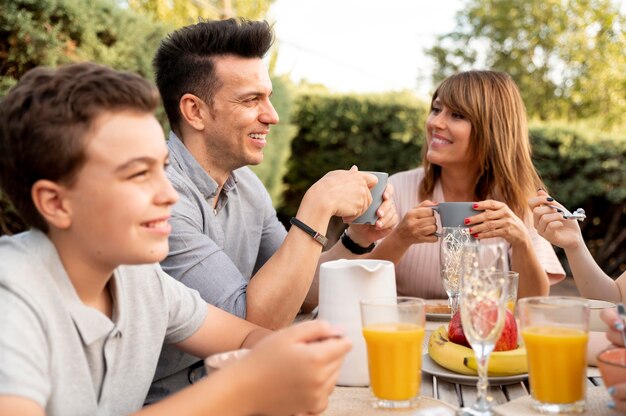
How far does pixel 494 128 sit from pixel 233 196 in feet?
4.74

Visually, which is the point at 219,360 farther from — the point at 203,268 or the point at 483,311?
the point at 203,268

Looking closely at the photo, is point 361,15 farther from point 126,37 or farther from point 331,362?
point 331,362

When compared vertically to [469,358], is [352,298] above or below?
above

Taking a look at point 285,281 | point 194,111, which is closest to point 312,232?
point 285,281

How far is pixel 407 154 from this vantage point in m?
9.51

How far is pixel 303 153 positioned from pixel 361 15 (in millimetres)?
15460

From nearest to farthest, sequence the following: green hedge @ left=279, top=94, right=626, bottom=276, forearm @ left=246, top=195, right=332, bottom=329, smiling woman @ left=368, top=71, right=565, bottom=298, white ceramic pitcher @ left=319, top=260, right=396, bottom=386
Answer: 1. white ceramic pitcher @ left=319, top=260, right=396, bottom=386
2. forearm @ left=246, top=195, right=332, bottom=329
3. smiling woman @ left=368, top=71, right=565, bottom=298
4. green hedge @ left=279, top=94, right=626, bottom=276

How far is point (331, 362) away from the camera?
1208 millimetres

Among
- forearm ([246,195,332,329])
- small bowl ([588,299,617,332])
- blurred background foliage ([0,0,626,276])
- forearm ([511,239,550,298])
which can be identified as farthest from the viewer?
blurred background foliage ([0,0,626,276])

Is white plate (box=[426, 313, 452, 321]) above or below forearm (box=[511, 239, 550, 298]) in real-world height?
below

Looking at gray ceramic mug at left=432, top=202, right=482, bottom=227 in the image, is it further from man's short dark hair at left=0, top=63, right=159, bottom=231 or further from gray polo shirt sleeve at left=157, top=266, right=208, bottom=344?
man's short dark hair at left=0, top=63, right=159, bottom=231

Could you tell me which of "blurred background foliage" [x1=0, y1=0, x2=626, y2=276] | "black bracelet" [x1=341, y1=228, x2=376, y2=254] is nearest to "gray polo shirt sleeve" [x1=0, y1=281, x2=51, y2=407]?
"black bracelet" [x1=341, y1=228, x2=376, y2=254]

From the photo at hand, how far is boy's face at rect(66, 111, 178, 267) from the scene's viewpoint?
1.26 meters

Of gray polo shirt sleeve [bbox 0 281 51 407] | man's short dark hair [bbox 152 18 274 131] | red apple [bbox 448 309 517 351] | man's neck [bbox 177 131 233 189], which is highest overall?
man's short dark hair [bbox 152 18 274 131]
